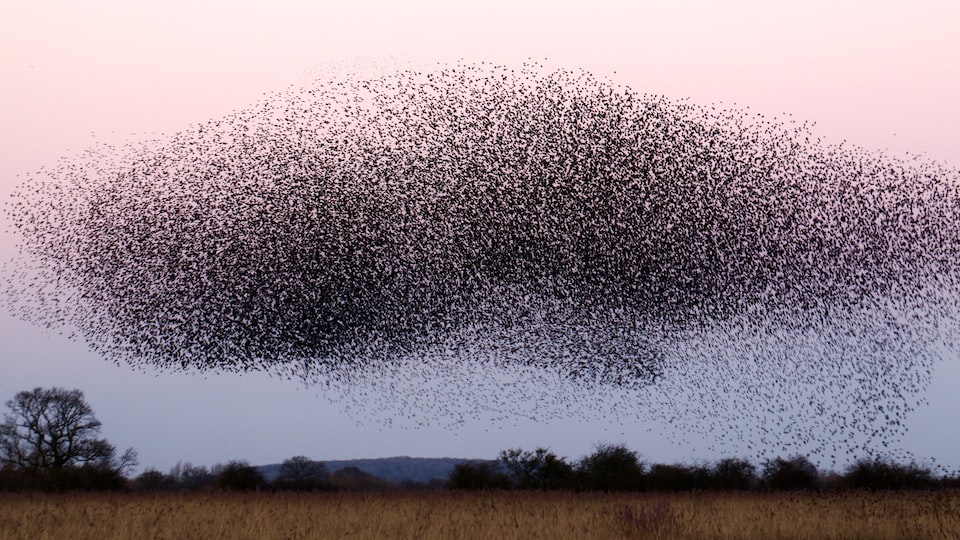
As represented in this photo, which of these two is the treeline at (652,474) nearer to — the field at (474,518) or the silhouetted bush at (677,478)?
the silhouetted bush at (677,478)

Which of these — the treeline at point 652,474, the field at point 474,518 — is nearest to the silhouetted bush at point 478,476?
the treeline at point 652,474

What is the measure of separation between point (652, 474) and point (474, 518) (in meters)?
12.9

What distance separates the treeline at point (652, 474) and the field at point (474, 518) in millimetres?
7259

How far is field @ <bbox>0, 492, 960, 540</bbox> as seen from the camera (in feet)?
43.5

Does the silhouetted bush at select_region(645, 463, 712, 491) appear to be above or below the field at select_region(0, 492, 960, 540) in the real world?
above

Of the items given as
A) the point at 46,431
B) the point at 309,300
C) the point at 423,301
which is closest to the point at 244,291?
the point at 309,300

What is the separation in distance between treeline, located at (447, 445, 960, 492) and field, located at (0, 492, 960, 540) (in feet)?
23.8

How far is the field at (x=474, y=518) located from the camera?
1327 cm

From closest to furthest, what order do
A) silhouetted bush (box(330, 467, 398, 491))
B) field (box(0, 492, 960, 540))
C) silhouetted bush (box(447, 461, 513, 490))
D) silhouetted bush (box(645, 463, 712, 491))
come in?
field (box(0, 492, 960, 540)) → silhouetted bush (box(330, 467, 398, 491)) → silhouetted bush (box(447, 461, 513, 490)) → silhouetted bush (box(645, 463, 712, 491))

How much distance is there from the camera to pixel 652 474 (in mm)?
26703

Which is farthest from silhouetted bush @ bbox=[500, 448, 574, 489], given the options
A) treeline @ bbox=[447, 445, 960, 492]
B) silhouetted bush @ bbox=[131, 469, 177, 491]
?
silhouetted bush @ bbox=[131, 469, 177, 491]

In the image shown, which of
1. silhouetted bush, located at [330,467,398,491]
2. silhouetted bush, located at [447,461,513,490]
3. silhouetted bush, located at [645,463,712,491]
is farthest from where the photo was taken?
silhouetted bush, located at [645,463,712,491]

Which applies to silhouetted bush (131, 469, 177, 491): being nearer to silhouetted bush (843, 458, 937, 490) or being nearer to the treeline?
the treeline

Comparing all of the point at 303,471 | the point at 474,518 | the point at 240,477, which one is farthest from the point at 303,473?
the point at 474,518
